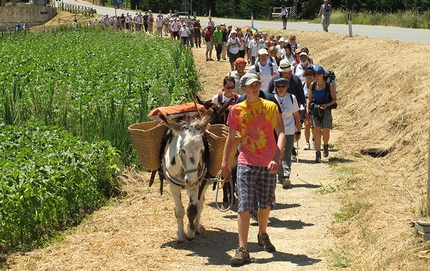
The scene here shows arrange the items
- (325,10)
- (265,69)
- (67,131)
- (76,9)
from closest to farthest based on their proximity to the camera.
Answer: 1. (67,131)
2. (265,69)
3. (325,10)
4. (76,9)

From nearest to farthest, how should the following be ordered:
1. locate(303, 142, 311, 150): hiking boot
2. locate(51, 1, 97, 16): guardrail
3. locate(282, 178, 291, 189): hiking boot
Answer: locate(282, 178, 291, 189): hiking boot, locate(303, 142, 311, 150): hiking boot, locate(51, 1, 97, 16): guardrail

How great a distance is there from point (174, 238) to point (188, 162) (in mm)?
1645

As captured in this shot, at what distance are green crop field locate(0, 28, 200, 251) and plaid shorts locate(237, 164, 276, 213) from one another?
2.98 m

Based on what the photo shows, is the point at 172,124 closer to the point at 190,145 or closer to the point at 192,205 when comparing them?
the point at 190,145

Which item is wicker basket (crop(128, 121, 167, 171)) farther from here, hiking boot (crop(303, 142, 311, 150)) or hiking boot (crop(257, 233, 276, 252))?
hiking boot (crop(303, 142, 311, 150))

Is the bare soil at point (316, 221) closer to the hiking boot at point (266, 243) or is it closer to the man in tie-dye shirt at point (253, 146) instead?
the hiking boot at point (266, 243)

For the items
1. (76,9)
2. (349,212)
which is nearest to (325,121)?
(349,212)

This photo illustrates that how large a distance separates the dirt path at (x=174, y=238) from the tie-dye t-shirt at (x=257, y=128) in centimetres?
125

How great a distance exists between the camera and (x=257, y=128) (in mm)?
9172

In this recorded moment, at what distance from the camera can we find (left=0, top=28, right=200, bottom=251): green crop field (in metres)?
10.7

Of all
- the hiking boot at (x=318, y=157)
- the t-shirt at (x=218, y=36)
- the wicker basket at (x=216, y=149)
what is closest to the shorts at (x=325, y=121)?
the hiking boot at (x=318, y=157)

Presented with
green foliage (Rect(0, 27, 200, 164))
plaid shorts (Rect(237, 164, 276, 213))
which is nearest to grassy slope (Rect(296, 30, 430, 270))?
plaid shorts (Rect(237, 164, 276, 213))

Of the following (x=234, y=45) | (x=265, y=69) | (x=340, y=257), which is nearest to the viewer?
(x=340, y=257)

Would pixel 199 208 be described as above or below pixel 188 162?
below
